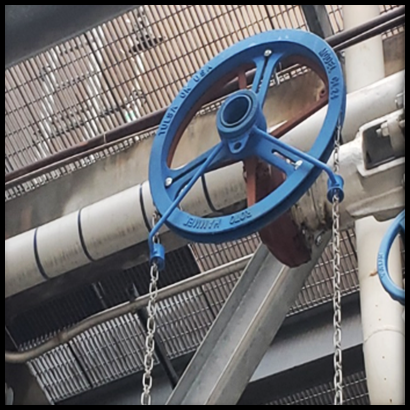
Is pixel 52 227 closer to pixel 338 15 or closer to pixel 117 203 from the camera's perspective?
pixel 117 203

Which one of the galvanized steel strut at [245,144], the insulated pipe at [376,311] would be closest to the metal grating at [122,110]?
the insulated pipe at [376,311]

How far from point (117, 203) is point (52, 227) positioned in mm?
266

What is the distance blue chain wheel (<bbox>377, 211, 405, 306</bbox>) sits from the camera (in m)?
1.87

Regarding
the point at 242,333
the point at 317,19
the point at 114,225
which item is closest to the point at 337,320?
the point at 242,333

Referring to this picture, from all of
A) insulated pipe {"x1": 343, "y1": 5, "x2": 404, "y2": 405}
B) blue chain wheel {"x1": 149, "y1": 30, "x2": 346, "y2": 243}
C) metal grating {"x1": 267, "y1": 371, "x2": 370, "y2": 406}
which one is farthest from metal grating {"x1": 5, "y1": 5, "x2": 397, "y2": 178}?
metal grating {"x1": 267, "y1": 371, "x2": 370, "y2": 406}

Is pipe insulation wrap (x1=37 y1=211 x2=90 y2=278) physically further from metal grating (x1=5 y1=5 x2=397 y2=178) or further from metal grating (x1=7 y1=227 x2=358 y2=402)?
metal grating (x1=5 y1=5 x2=397 y2=178)

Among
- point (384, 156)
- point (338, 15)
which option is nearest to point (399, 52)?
point (338, 15)

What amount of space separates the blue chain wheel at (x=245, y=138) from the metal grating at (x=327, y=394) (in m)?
2.08

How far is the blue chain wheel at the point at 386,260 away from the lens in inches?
73.7

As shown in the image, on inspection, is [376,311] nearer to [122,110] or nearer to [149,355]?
[149,355]

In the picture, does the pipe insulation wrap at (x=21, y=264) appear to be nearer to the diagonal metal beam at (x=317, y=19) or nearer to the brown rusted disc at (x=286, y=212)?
the brown rusted disc at (x=286, y=212)

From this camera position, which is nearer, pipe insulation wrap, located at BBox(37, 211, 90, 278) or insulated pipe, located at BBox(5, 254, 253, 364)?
pipe insulation wrap, located at BBox(37, 211, 90, 278)

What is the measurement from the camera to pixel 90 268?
327cm

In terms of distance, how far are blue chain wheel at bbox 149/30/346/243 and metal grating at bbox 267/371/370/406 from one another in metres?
2.08
